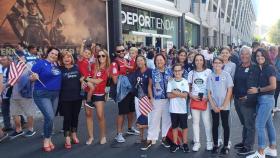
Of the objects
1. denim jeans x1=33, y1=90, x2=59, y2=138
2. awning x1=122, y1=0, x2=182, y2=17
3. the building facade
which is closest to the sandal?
denim jeans x1=33, y1=90, x2=59, y2=138

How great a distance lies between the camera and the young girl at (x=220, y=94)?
248 inches

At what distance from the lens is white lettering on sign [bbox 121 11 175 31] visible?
23509 millimetres

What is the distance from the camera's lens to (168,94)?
6.71 meters

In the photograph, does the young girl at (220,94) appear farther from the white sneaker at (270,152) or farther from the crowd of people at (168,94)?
the white sneaker at (270,152)

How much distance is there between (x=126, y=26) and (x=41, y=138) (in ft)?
52.9

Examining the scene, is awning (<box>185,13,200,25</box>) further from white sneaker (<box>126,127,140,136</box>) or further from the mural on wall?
white sneaker (<box>126,127,140,136</box>)

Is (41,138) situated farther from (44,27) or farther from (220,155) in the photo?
(44,27)

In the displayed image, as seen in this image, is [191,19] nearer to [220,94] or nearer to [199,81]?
[199,81]

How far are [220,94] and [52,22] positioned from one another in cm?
1155

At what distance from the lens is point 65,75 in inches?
274

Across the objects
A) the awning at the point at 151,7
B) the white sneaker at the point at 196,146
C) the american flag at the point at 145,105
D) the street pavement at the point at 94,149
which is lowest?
the street pavement at the point at 94,149

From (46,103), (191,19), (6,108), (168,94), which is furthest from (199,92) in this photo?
(191,19)

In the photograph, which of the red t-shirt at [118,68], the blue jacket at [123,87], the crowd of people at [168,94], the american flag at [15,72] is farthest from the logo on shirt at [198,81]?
the american flag at [15,72]

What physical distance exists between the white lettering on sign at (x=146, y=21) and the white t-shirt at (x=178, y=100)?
54.6ft
